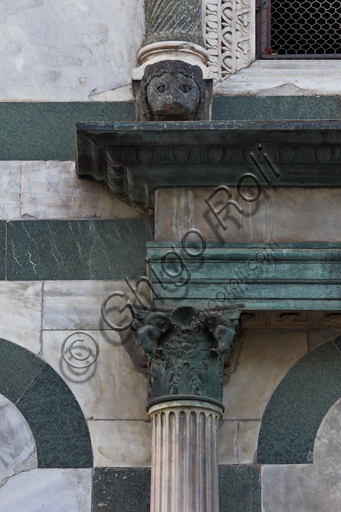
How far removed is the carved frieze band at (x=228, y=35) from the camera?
6.56 meters

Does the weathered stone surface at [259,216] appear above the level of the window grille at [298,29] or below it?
below

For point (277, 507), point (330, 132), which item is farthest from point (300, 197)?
point (277, 507)

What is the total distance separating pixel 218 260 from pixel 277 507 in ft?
4.60

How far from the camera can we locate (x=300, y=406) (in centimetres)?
A: 577

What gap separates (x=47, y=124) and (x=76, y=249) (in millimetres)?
881

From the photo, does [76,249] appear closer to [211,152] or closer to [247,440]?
[211,152]

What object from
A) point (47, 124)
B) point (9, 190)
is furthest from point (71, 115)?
point (9, 190)

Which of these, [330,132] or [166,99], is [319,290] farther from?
[166,99]

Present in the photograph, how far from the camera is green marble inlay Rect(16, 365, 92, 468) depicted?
222 inches

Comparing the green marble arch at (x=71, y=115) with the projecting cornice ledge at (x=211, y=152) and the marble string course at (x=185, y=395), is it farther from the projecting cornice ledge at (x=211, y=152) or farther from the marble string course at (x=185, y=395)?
the marble string course at (x=185, y=395)

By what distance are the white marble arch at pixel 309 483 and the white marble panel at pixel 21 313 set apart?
1.54 m

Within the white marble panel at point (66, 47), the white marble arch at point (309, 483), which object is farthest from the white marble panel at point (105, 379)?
the white marble panel at point (66, 47)

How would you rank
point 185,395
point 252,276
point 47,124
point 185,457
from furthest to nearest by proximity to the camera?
point 47,124, point 252,276, point 185,395, point 185,457

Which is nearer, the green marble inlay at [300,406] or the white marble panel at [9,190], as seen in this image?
the green marble inlay at [300,406]
